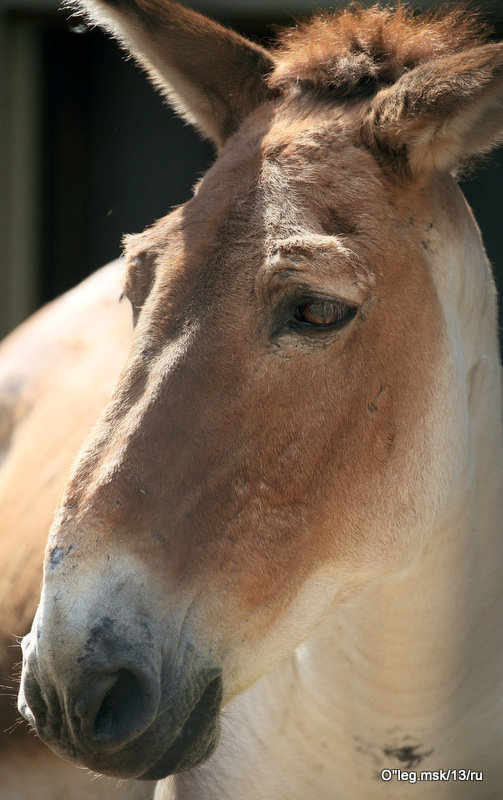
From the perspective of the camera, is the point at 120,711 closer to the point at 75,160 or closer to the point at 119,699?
the point at 119,699

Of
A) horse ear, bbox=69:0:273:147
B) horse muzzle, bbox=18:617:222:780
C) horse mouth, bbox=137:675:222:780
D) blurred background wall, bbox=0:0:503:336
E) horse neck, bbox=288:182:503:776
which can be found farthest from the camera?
blurred background wall, bbox=0:0:503:336

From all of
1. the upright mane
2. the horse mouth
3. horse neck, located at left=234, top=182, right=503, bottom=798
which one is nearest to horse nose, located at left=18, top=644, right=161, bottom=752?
the horse mouth

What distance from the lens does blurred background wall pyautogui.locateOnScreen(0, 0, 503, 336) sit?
5492 mm

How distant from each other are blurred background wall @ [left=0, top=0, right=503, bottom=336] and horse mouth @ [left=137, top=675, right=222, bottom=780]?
436cm

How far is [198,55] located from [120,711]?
1.57 meters

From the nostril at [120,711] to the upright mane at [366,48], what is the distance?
133 centimetres

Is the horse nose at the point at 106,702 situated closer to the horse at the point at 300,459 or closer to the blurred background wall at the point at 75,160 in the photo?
the horse at the point at 300,459

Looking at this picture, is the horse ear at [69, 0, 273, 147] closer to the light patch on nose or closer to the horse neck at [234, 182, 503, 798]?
the horse neck at [234, 182, 503, 798]

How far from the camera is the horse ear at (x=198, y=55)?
2.13m

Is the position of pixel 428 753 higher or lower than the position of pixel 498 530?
lower

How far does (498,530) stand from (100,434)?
1031mm

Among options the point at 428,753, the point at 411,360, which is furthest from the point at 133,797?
the point at 411,360

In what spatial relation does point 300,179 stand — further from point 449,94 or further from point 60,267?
point 60,267

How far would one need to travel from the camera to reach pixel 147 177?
5.74m
